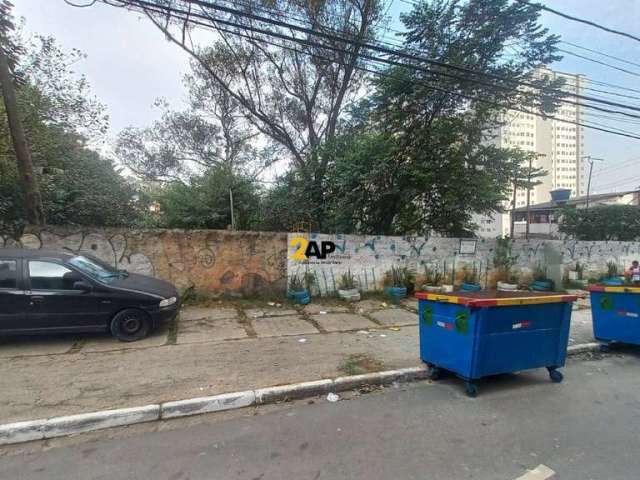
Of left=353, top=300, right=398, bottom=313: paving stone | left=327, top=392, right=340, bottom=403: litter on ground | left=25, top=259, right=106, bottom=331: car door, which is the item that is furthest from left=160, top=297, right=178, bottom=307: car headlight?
left=353, top=300, right=398, bottom=313: paving stone

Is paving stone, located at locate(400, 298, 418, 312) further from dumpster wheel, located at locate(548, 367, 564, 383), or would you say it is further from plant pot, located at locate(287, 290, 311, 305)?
dumpster wheel, located at locate(548, 367, 564, 383)

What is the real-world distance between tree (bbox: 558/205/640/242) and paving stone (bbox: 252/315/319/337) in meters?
16.2

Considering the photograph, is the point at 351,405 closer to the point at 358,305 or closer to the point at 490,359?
the point at 490,359

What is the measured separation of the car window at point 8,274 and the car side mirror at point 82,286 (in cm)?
82

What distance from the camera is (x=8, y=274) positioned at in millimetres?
5801

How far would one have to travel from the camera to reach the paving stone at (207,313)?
7.84 metres

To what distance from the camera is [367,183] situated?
11422 mm

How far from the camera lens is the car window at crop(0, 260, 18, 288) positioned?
577cm

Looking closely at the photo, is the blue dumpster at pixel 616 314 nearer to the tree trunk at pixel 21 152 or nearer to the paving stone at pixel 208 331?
the paving stone at pixel 208 331

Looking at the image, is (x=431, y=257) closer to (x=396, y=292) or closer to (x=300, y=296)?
(x=396, y=292)

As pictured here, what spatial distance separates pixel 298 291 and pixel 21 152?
22.1 feet

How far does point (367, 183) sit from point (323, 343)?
6314mm

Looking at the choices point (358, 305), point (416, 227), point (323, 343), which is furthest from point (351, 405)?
point (416, 227)

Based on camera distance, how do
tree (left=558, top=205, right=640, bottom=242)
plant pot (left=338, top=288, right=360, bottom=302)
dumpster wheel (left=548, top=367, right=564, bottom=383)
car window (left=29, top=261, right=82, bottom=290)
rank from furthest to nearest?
tree (left=558, top=205, right=640, bottom=242)
plant pot (left=338, top=288, right=360, bottom=302)
car window (left=29, top=261, right=82, bottom=290)
dumpster wheel (left=548, top=367, right=564, bottom=383)
